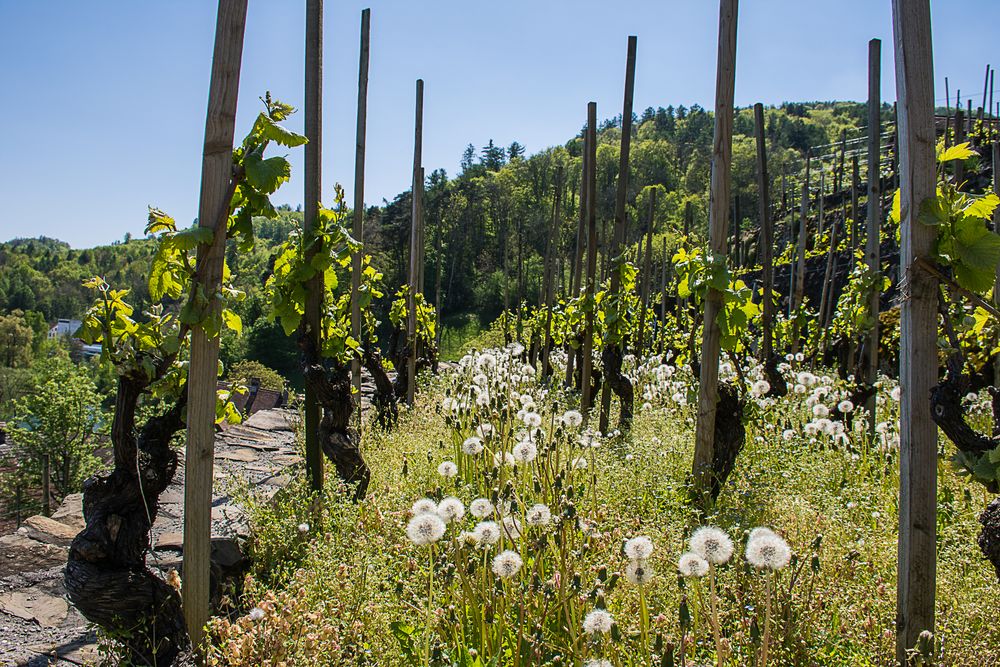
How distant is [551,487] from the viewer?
9.95 feet

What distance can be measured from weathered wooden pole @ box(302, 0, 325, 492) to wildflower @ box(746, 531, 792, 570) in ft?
10.6

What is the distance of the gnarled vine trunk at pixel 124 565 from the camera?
2643mm

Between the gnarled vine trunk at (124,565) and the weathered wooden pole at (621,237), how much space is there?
174 inches

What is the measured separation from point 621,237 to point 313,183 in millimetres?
3498

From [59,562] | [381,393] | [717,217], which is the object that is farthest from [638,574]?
[381,393]

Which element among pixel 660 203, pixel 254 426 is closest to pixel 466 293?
pixel 660 203

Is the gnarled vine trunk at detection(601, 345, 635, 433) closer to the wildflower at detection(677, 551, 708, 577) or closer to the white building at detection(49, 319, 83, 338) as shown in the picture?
the wildflower at detection(677, 551, 708, 577)

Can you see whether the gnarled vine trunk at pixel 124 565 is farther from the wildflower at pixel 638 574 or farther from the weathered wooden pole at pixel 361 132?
the weathered wooden pole at pixel 361 132

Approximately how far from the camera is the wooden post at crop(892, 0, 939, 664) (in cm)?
235

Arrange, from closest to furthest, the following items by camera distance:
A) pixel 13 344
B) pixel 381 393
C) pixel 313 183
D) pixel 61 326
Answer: pixel 313 183, pixel 381 393, pixel 13 344, pixel 61 326

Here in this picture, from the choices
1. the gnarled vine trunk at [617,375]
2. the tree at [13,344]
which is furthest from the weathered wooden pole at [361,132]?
the tree at [13,344]

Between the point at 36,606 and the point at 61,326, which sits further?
the point at 61,326

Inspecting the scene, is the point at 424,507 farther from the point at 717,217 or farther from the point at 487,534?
the point at 717,217

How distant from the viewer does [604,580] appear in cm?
194
